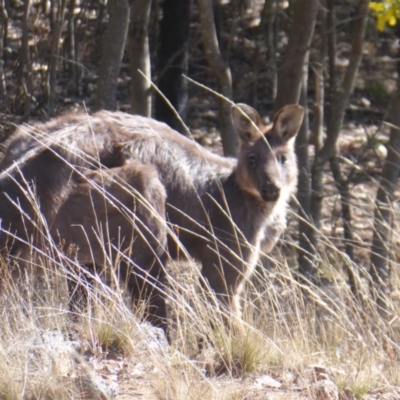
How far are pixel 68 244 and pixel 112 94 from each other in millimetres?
2011

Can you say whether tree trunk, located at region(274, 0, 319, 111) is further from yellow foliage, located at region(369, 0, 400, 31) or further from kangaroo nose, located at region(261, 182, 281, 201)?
yellow foliage, located at region(369, 0, 400, 31)

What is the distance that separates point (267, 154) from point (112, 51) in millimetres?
1774

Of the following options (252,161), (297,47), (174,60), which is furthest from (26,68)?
(252,161)

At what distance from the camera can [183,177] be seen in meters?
6.23

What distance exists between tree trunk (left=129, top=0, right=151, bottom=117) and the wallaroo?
0.97 meters

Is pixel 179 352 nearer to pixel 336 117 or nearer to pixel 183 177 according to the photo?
pixel 183 177

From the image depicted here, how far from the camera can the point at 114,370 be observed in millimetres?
4398

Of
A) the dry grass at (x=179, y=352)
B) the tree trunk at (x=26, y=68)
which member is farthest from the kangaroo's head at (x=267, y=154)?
the tree trunk at (x=26, y=68)

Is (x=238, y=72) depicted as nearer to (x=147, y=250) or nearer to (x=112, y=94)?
(x=112, y=94)

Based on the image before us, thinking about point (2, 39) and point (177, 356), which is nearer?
point (177, 356)

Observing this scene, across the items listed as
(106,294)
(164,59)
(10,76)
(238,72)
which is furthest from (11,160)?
(238,72)

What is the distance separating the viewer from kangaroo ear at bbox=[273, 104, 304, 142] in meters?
6.26

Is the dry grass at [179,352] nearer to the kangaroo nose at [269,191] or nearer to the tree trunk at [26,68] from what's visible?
the kangaroo nose at [269,191]

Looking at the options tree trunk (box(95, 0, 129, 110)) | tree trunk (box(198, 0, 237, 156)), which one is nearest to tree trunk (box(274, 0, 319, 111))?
tree trunk (box(198, 0, 237, 156))
